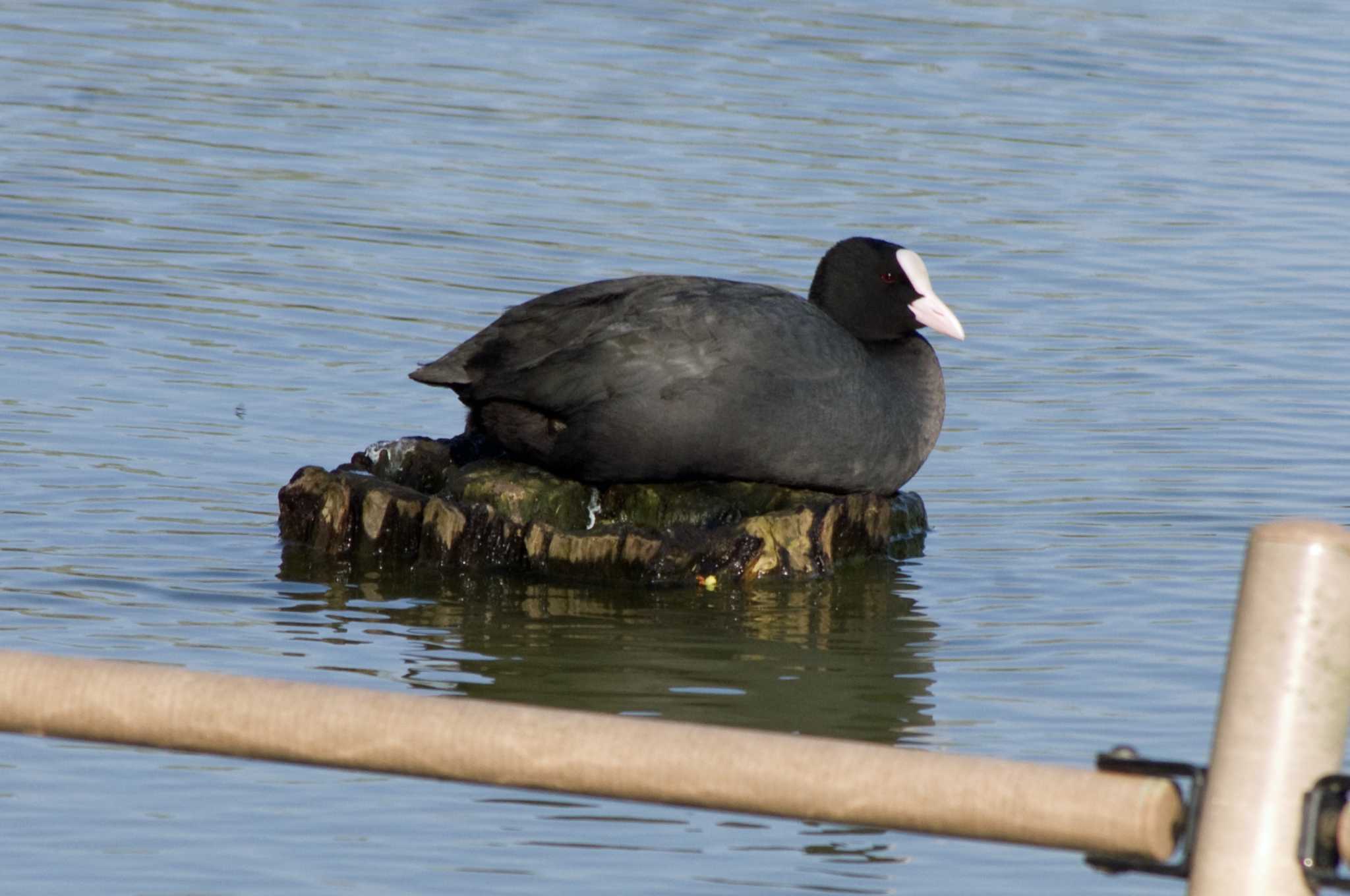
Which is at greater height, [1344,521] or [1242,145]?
[1242,145]

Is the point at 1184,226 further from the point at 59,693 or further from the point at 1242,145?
the point at 59,693

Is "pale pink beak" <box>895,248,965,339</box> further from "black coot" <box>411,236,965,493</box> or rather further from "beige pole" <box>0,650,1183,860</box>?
"beige pole" <box>0,650,1183,860</box>

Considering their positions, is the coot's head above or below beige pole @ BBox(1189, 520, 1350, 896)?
above

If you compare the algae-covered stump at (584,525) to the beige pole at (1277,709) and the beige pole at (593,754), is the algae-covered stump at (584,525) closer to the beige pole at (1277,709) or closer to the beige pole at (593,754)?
the beige pole at (593,754)

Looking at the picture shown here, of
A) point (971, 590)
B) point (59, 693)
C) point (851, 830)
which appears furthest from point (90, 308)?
point (59, 693)

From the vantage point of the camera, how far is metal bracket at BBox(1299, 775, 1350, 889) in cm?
227

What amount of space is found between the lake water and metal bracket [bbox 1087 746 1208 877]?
1.67 metres

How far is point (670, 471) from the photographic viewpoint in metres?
7.35

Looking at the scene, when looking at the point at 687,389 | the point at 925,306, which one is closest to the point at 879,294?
the point at 925,306

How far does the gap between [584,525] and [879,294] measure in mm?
1327

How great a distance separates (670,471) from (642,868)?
2885 mm

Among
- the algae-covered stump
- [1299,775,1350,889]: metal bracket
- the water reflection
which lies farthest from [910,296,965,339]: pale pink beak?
[1299,775,1350,889]: metal bracket

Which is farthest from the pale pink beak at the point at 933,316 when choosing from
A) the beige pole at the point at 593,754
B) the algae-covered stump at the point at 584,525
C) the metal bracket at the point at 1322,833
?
the metal bracket at the point at 1322,833

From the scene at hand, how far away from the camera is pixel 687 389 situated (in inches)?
282
